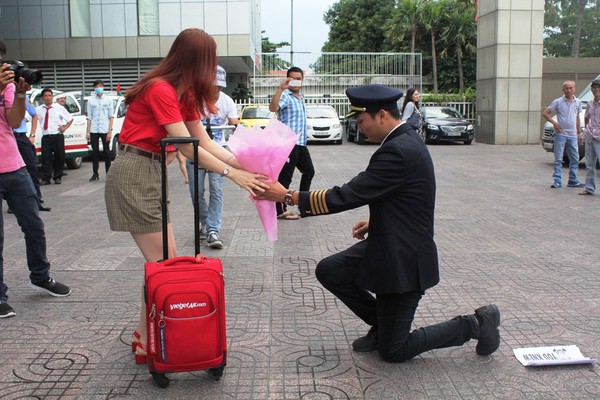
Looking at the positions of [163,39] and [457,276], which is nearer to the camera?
[457,276]

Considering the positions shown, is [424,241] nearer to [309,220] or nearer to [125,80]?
[309,220]

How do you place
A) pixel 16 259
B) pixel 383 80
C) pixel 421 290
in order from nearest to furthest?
pixel 421 290 < pixel 16 259 < pixel 383 80

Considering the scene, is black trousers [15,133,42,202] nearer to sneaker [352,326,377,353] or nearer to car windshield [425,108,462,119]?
sneaker [352,326,377,353]

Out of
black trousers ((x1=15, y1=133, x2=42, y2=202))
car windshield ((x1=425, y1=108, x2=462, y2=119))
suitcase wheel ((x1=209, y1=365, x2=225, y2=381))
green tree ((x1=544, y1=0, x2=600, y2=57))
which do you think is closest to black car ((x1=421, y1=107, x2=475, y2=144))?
car windshield ((x1=425, y1=108, x2=462, y2=119))

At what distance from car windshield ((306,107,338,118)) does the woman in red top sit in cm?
2142

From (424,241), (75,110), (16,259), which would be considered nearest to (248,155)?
(424,241)

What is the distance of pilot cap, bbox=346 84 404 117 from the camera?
12.1 feet

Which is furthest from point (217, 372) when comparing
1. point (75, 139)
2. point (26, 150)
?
point (75, 139)

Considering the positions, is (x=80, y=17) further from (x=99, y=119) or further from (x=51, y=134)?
(x=51, y=134)

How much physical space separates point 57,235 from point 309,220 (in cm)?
314

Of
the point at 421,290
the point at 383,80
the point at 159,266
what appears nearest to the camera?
the point at 159,266

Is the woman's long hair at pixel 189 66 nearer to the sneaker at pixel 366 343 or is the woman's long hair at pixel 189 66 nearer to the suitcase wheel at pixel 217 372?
the suitcase wheel at pixel 217 372

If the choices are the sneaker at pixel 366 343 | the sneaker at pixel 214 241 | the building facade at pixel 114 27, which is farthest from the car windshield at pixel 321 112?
the sneaker at pixel 366 343

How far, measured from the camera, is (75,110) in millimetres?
16156
